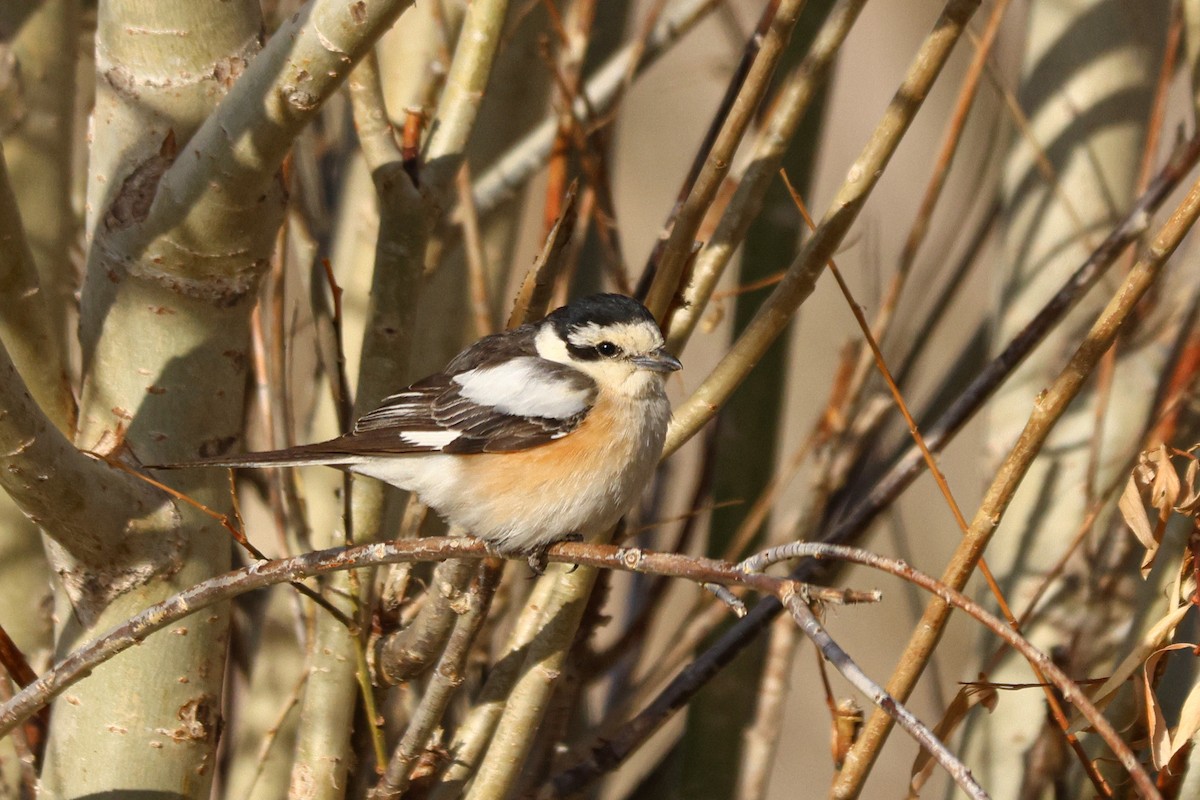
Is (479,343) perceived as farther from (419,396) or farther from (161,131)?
(161,131)

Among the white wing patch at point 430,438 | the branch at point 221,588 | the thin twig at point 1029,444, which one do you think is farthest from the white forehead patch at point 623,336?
the thin twig at point 1029,444

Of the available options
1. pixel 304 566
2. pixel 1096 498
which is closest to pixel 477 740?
pixel 304 566

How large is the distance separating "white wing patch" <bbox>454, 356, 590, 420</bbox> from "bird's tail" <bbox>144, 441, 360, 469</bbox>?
42 cm

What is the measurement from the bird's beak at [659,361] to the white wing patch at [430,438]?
0.49 meters

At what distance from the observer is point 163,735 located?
2.45 m

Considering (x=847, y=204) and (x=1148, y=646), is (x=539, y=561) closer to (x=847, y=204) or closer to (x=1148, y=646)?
(x=847, y=204)

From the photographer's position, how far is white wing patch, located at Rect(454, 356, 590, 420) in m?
2.92

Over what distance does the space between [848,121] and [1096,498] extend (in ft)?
11.3

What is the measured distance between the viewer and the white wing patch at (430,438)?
110 inches

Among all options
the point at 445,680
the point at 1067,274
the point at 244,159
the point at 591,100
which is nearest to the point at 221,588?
the point at 445,680

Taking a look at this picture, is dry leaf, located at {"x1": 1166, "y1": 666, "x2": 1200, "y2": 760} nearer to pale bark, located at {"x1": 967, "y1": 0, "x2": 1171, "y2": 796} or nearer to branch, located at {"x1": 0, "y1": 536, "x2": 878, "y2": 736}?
branch, located at {"x1": 0, "y1": 536, "x2": 878, "y2": 736}

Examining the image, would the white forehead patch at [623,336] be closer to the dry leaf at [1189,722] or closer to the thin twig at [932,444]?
the thin twig at [932,444]

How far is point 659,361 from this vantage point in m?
2.82

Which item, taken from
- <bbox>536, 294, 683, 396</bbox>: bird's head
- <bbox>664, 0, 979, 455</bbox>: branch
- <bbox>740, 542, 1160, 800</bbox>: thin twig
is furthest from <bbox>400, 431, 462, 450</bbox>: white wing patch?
<bbox>740, 542, 1160, 800</bbox>: thin twig
